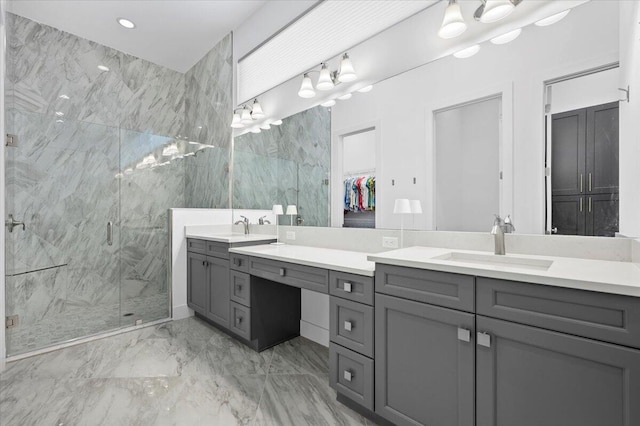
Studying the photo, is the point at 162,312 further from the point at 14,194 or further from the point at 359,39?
the point at 359,39

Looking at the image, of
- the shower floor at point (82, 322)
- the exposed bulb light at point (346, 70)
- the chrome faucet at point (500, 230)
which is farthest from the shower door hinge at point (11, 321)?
the chrome faucet at point (500, 230)

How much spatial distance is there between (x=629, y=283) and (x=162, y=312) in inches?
139

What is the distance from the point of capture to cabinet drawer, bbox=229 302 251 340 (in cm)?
239

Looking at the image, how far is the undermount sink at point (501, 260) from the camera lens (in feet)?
4.59

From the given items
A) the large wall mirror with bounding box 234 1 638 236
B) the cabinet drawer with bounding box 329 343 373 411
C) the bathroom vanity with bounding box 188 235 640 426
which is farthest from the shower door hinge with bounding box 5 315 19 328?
the large wall mirror with bounding box 234 1 638 236

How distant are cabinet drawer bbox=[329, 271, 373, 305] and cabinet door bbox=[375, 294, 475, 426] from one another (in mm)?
65

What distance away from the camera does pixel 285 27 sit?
2.86 metres

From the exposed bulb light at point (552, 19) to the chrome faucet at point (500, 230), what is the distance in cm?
99

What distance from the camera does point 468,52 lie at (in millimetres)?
1744

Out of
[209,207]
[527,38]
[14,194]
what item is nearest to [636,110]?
[527,38]

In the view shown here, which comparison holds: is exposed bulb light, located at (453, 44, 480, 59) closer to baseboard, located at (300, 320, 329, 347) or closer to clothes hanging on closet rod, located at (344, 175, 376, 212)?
clothes hanging on closet rod, located at (344, 175, 376, 212)

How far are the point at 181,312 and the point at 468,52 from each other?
340cm

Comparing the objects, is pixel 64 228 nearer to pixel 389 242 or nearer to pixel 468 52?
pixel 389 242

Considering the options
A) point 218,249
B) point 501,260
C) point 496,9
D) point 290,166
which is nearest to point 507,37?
point 496,9
